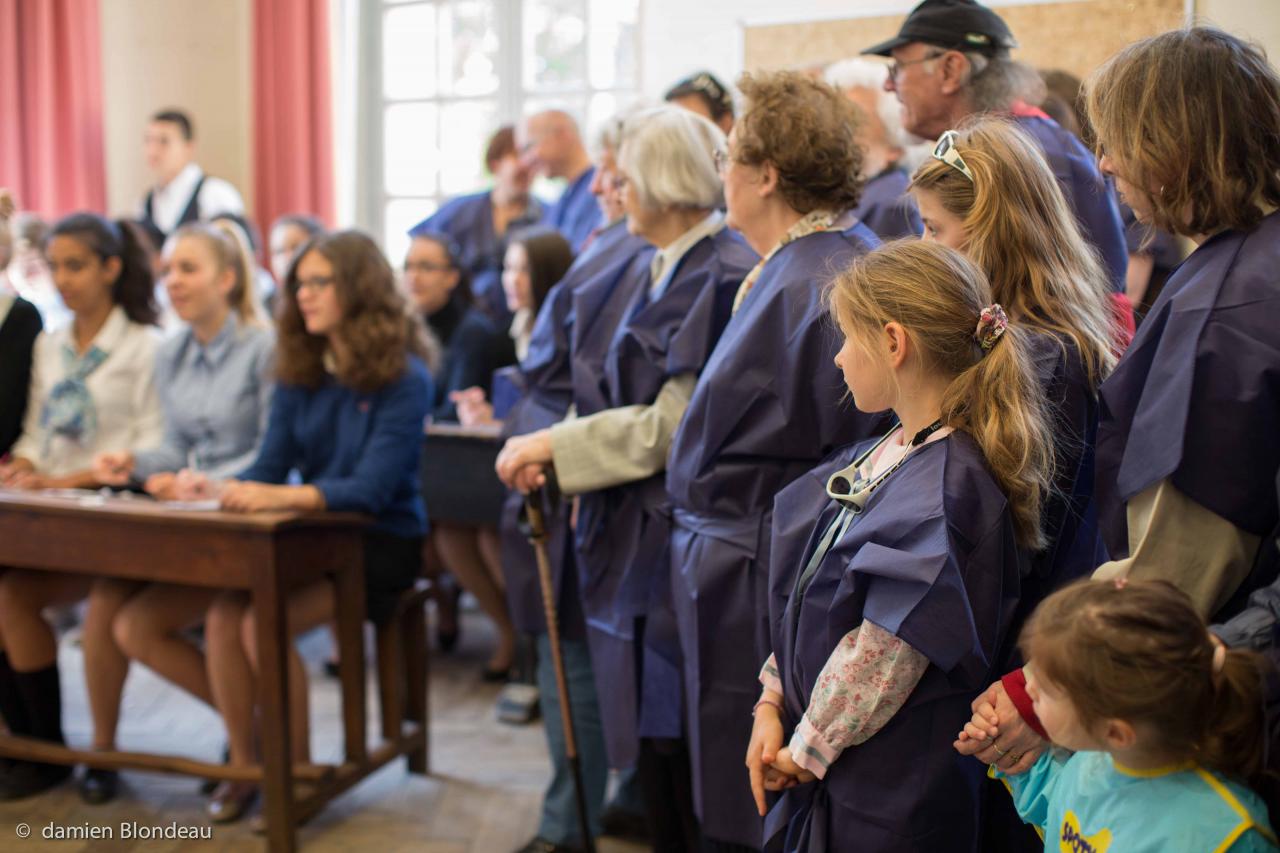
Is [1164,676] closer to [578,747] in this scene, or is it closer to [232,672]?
[578,747]

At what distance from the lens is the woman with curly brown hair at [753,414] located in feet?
6.44

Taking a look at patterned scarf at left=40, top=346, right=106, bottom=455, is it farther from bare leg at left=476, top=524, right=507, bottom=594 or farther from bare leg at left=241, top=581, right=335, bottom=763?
bare leg at left=476, top=524, right=507, bottom=594

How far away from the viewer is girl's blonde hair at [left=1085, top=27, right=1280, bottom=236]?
4.54ft

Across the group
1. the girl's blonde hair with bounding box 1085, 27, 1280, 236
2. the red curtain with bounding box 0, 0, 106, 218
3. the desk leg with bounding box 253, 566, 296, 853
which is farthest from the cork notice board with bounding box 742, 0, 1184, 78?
the red curtain with bounding box 0, 0, 106, 218

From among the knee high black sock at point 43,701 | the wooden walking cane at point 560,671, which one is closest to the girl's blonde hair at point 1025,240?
the wooden walking cane at point 560,671

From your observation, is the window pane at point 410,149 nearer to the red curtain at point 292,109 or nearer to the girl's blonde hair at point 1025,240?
the red curtain at point 292,109

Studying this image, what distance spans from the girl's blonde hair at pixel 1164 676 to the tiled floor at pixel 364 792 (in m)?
1.88

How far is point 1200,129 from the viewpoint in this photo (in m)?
1.39

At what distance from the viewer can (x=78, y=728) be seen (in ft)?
12.1

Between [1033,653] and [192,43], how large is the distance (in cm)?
681

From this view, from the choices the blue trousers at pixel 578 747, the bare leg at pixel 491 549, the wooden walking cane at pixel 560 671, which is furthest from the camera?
the bare leg at pixel 491 549

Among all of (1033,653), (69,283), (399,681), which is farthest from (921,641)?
(69,283)

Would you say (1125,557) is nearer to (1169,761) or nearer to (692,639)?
(1169,761)

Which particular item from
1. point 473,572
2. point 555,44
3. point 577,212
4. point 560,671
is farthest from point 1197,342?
point 555,44
